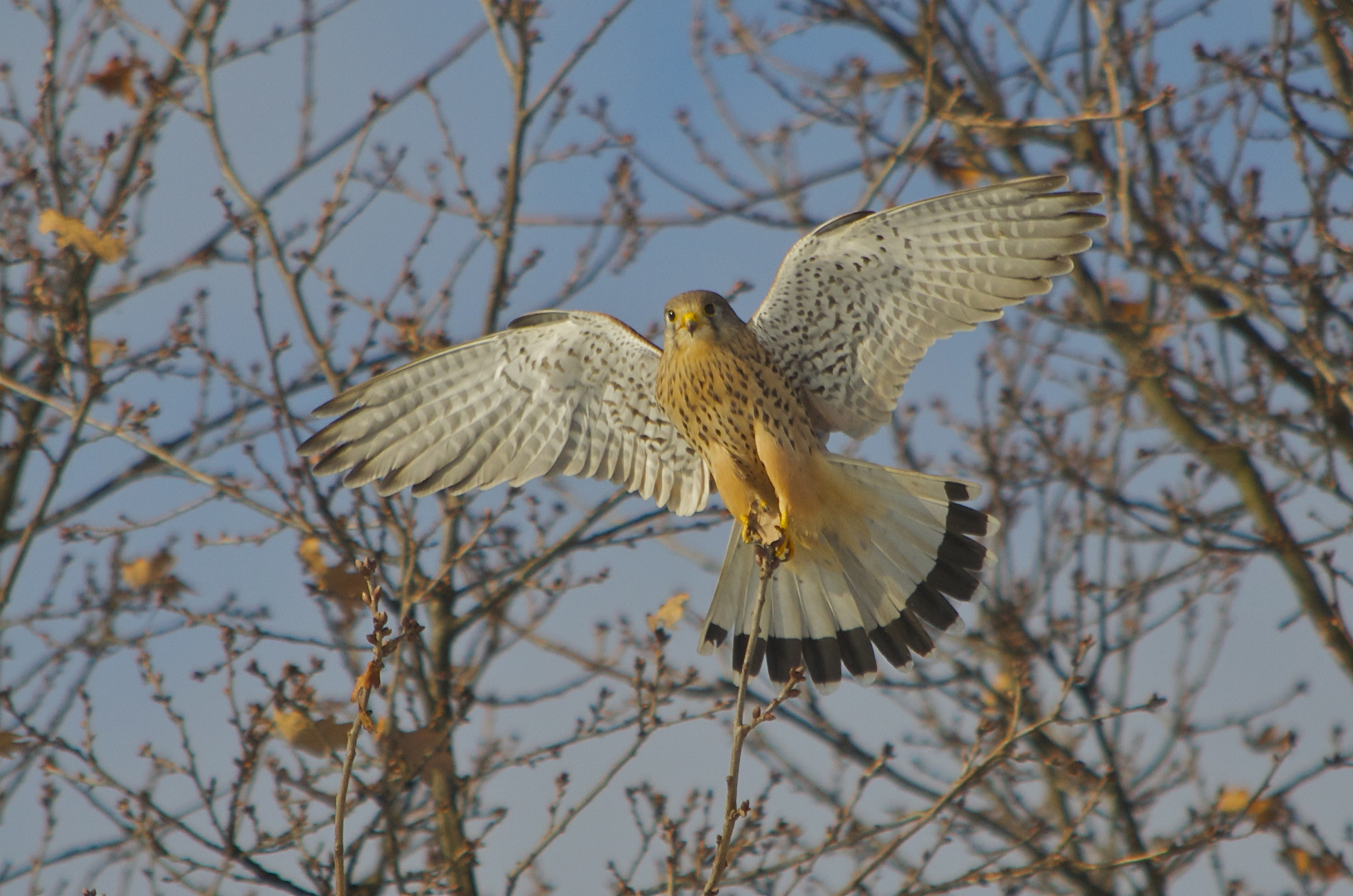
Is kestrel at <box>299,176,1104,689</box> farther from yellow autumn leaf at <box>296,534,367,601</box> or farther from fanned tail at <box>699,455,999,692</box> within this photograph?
yellow autumn leaf at <box>296,534,367,601</box>

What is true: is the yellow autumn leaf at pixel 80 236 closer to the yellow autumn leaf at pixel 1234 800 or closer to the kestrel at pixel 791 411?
the kestrel at pixel 791 411

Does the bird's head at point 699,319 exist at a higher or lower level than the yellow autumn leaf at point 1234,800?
higher

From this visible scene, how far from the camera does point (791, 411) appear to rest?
3.98 meters

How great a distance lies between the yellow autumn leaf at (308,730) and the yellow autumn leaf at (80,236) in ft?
5.70

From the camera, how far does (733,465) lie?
3.96 m

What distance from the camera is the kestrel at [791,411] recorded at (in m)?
3.83

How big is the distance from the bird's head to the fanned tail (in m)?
0.55

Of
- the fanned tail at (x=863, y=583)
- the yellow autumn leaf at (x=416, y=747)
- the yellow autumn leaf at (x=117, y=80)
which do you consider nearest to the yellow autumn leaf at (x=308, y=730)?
the yellow autumn leaf at (x=416, y=747)

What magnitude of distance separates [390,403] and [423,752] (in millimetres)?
1330

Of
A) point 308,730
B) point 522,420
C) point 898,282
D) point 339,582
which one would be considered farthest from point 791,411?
point 308,730

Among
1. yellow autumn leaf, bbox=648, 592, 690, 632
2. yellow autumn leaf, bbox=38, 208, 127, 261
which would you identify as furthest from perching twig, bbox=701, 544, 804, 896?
yellow autumn leaf, bbox=38, 208, 127, 261

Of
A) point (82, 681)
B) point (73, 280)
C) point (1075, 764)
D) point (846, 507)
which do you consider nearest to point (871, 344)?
point (846, 507)

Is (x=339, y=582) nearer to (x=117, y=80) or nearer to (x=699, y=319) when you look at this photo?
(x=699, y=319)

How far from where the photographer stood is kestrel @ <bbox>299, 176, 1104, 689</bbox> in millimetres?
3828
